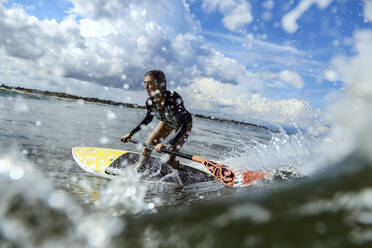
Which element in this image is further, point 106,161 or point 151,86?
point 106,161

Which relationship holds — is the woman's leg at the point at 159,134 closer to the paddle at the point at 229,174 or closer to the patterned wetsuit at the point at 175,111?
the paddle at the point at 229,174

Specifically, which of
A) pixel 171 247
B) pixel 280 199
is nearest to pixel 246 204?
pixel 280 199

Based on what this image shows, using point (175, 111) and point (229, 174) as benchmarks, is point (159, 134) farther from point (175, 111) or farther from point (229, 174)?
point (229, 174)

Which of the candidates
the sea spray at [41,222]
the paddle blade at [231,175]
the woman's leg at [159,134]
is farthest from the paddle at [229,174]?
the sea spray at [41,222]

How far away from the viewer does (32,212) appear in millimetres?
1862

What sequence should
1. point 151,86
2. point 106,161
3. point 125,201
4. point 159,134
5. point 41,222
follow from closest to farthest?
point 41,222, point 125,201, point 151,86, point 159,134, point 106,161

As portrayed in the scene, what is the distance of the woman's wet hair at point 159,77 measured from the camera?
490 cm

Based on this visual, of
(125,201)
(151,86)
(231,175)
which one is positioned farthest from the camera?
(231,175)

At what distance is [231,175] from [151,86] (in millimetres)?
2708

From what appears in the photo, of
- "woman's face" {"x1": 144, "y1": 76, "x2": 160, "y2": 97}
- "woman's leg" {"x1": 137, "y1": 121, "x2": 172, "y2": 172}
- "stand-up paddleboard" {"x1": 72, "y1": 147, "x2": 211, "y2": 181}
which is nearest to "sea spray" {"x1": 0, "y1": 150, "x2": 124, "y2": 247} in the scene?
"woman's face" {"x1": 144, "y1": 76, "x2": 160, "y2": 97}

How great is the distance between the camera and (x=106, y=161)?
642 centimetres

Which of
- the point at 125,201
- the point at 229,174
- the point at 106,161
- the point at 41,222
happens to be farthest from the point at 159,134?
the point at 41,222

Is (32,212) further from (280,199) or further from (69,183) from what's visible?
(69,183)

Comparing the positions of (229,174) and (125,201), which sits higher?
(229,174)
